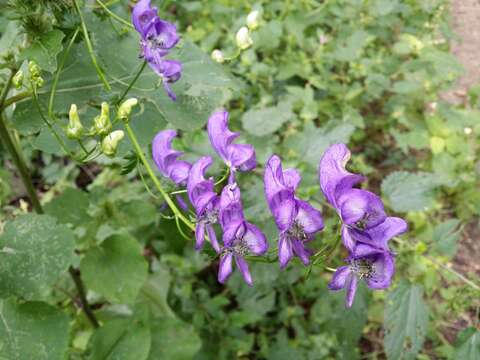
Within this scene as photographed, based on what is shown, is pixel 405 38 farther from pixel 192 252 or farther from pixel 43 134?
pixel 43 134

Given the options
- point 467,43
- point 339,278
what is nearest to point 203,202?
point 339,278

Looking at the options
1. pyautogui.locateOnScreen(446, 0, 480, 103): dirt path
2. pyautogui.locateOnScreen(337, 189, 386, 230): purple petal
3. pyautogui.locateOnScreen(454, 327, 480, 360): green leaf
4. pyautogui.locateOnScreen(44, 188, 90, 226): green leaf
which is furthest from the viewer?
pyautogui.locateOnScreen(446, 0, 480, 103): dirt path

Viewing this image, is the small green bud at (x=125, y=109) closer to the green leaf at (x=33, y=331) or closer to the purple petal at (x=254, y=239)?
the purple petal at (x=254, y=239)

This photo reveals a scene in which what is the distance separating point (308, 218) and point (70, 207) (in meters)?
1.00

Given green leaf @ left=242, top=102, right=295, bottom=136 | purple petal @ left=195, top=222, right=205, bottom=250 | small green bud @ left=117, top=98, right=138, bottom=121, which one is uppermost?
small green bud @ left=117, top=98, right=138, bottom=121

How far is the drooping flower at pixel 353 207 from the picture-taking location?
2.54ft

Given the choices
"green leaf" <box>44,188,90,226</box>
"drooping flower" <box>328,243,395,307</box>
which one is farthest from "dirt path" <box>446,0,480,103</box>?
"drooping flower" <box>328,243,395,307</box>

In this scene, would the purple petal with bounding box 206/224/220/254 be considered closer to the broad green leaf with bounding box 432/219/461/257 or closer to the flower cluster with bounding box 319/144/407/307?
the flower cluster with bounding box 319/144/407/307

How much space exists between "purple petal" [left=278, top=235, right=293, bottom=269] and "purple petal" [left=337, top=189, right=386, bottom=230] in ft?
0.31

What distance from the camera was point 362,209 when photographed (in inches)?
30.6

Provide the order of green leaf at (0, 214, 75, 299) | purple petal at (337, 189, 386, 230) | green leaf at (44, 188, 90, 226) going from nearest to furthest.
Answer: purple petal at (337, 189, 386, 230) → green leaf at (0, 214, 75, 299) → green leaf at (44, 188, 90, 226)

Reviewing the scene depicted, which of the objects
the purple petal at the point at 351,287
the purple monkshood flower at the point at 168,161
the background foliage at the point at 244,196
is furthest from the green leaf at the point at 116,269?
the purple petal at the point at 351,287

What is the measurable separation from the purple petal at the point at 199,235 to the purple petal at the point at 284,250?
5.1 inches

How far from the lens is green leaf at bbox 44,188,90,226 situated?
62.0 inches
